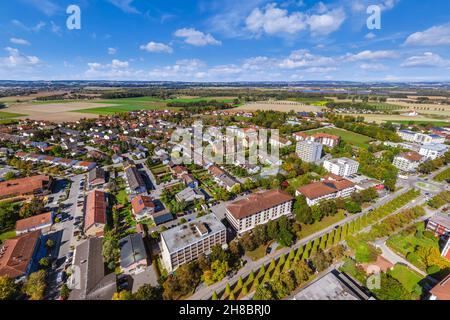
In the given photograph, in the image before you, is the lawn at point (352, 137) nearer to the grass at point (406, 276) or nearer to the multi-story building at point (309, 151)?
the multi-story building at point (309, 151)

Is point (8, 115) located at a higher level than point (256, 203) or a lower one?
higher

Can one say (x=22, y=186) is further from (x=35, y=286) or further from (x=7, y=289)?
(x=35, y=286)

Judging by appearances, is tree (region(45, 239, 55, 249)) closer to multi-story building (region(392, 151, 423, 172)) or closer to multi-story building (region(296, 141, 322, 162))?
multi-story building (region(296, 141, 322, 162))

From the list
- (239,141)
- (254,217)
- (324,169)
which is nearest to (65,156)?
(239,141)

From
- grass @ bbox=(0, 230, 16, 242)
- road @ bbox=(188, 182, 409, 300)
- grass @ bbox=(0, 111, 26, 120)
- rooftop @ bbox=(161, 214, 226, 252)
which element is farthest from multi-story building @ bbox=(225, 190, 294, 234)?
grass @ bbox=(0, 111, 26, 120)

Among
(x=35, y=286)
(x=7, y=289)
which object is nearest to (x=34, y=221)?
(x=7, y=289)

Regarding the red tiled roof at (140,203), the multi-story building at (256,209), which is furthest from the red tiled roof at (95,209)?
the multi-story building at (256,209)
